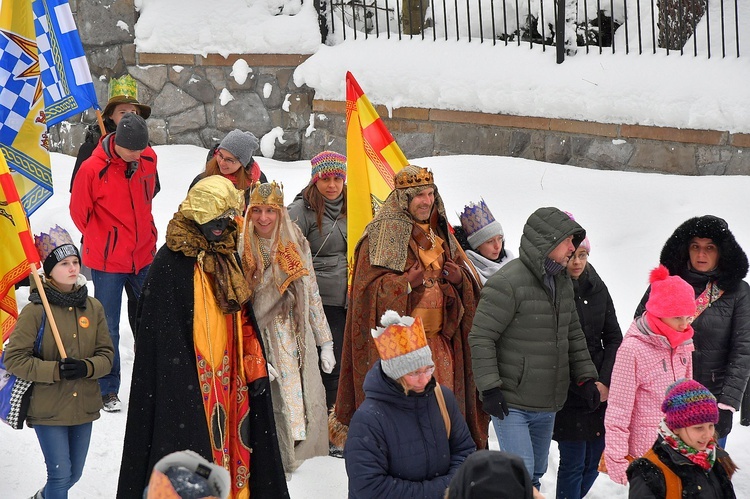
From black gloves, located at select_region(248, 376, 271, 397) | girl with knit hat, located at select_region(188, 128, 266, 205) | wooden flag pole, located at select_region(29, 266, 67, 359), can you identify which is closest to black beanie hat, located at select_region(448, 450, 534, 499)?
black gloves, located at select_region(248, 376, 271, 397)

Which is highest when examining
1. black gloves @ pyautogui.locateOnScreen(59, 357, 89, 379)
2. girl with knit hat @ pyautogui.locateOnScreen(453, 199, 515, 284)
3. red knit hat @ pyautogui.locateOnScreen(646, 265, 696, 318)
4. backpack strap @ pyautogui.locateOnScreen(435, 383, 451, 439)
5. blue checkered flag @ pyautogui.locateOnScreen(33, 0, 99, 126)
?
blue checkered flag @ pyautogui.locateOnScreen(33, 0, 99, 126)

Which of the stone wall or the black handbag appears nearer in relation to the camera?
the black handbag

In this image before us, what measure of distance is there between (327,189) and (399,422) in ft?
8.79

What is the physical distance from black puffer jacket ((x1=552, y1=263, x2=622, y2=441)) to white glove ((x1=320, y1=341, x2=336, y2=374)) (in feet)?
4.24

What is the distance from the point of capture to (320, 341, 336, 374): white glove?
604 centimetres

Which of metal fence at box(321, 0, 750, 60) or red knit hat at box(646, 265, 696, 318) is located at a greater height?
metal fence at box(321, 0, 750, 60)

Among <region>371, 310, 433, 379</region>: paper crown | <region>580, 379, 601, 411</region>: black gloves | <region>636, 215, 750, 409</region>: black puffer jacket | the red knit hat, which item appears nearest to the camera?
<region>371, 310, 433, 379</region>: paper crown

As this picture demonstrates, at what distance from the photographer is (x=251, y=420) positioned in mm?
5293

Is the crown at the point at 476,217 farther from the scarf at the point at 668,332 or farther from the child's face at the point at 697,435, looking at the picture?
the child's face at the point at 697,435

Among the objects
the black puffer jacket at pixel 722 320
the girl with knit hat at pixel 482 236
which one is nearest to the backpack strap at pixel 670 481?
the black puffer jacket at pixel 722 320

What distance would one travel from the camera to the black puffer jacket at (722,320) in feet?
18.0

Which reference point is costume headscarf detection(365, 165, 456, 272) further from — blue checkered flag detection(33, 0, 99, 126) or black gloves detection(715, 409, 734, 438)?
blue checkered flag detection(33, 0, 99, 126)

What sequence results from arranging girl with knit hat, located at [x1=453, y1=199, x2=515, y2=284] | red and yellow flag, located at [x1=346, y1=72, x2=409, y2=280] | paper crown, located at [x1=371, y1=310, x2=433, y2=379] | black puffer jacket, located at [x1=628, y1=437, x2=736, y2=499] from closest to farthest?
black puffer jacket, located at [x1=628, y1=437, x2=736, y2=499], paper crown, located at [x1=371, y1=310, x2=433, y2=379], girl with knit hat, located at [x1=453, y1=199, x2=515, y2=284], red and yellow flag, located at [x1=346, y1=72, x2=409, y2=280]

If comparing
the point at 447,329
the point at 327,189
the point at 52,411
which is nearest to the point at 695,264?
the point at 447,329
